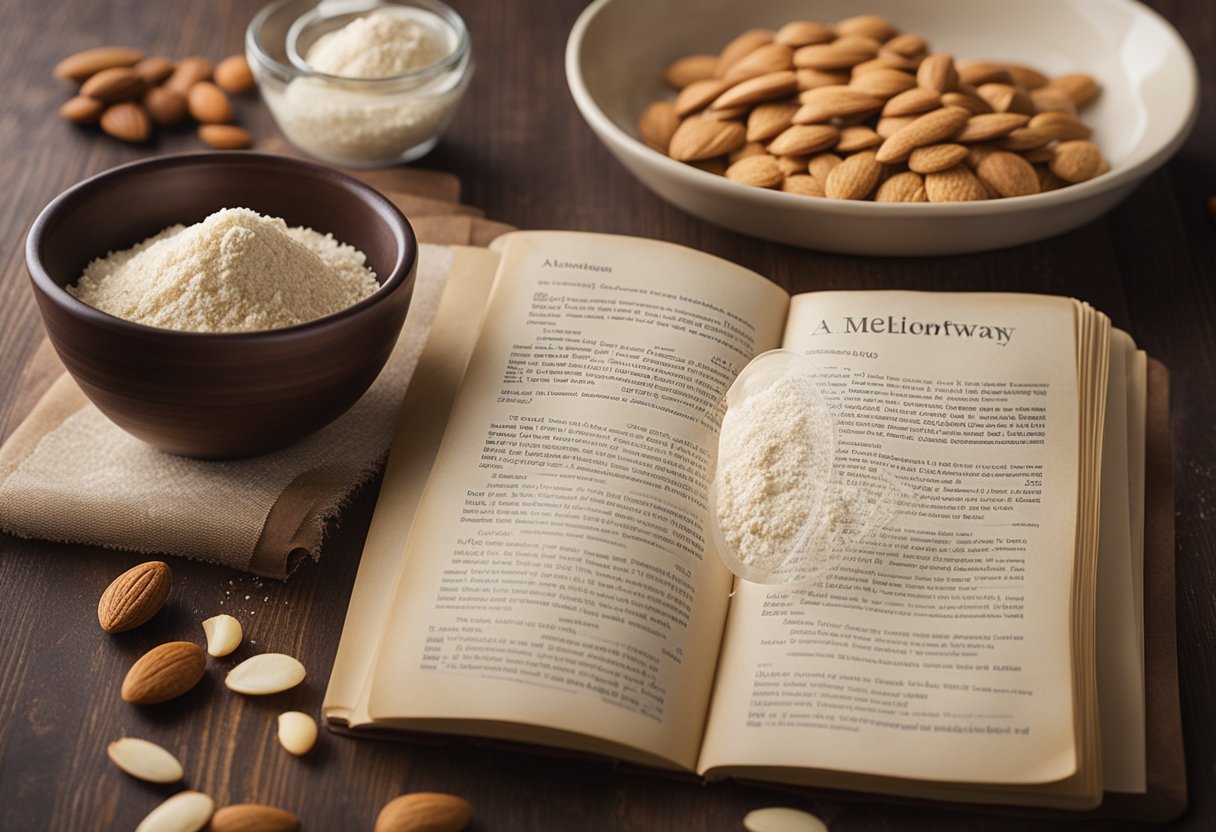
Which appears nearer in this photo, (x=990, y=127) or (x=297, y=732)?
(x=297, y=732)

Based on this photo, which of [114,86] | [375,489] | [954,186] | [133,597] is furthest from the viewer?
[114,86]

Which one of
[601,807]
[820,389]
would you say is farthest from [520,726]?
[820,389]

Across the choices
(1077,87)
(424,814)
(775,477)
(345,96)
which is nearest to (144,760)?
(424,814)

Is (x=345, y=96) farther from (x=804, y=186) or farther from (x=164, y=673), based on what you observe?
(x=164, y=673)

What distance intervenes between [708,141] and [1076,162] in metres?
0.31

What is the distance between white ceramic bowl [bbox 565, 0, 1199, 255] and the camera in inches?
38.0

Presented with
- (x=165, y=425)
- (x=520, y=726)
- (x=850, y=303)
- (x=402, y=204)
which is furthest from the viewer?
(x=402, y=204)

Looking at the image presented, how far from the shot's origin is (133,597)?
0.73 m

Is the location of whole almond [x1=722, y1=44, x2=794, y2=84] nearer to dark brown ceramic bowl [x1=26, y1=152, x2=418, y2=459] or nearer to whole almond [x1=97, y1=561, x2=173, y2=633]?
dark brown ceramic bowl [x1=26, y1=152, x2=418, y2=459]

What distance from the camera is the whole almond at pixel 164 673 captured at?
685 millimetres

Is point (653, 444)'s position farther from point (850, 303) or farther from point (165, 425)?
point (165, 425)

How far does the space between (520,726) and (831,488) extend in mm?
250

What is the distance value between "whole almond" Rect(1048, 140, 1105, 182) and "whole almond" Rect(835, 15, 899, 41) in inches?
9.1

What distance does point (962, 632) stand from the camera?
691mm
